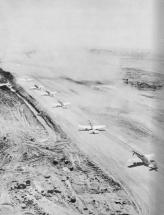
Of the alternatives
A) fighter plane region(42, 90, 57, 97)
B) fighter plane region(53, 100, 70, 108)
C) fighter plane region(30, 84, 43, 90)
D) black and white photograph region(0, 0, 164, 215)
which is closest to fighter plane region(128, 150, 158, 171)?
black and white photograph region(0, 0, 164, 215)

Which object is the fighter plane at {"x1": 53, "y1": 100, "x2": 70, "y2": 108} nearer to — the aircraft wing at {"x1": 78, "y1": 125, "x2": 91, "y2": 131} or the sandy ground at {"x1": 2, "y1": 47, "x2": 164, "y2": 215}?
the sandy ground at {"x1": 2, "y1": 47, "x2": 164, "y2": 215}

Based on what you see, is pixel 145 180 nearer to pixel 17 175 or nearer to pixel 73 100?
pixel 17 175

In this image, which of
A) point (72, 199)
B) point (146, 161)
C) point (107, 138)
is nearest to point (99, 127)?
point (107, 138)

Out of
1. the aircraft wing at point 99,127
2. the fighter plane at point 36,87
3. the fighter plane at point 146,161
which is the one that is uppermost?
the fighter plane at point 36,87

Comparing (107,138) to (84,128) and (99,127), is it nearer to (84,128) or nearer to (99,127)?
(99,127)

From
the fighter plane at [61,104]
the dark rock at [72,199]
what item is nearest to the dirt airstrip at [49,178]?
the dark rock at [72,199]

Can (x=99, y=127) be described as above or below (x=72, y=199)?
above

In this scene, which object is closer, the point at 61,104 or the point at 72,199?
the point at 72,199

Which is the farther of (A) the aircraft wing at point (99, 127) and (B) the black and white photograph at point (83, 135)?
(A) the aircraft wing at point (99, 127)

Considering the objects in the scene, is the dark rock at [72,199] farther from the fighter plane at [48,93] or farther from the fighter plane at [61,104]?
the fighter plane at [48,93]
